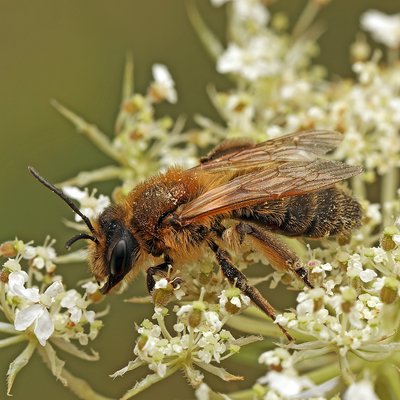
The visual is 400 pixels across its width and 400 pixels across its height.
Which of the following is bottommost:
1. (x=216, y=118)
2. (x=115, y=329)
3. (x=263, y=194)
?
(x=115, y=329)

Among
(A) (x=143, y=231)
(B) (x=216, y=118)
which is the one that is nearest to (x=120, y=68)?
(B) (x=216, y=118)

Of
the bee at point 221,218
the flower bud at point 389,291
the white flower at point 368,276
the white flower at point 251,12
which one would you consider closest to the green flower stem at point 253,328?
the bee at point 221,218

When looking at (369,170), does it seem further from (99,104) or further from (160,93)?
(99,104)

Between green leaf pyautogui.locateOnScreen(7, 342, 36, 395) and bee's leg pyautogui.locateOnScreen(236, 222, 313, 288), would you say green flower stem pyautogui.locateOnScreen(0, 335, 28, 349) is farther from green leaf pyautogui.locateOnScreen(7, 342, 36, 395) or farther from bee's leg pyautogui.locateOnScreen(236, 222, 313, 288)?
bee's leg pyautogui.locateOnScreen(236, 222, 313, 288)

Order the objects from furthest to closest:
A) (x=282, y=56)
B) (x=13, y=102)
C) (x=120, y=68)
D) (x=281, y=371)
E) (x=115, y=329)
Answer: (x=120, y=68)
(x=13, y=102)
(x=115, y=329)
(x=282, y=56)
(x=281, y=371)

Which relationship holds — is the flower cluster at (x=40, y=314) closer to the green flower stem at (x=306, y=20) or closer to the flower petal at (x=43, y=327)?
the flower petal at (x=43, y=327)

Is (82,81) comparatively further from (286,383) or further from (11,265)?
(286,383)

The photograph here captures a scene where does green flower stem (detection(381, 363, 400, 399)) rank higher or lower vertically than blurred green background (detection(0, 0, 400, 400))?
lower

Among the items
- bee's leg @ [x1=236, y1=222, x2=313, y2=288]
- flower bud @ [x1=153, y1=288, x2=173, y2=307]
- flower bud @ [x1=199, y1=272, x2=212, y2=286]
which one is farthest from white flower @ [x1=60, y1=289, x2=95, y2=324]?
bee's leg @ [x1=236, y1=222, x2=313, y2=288]
